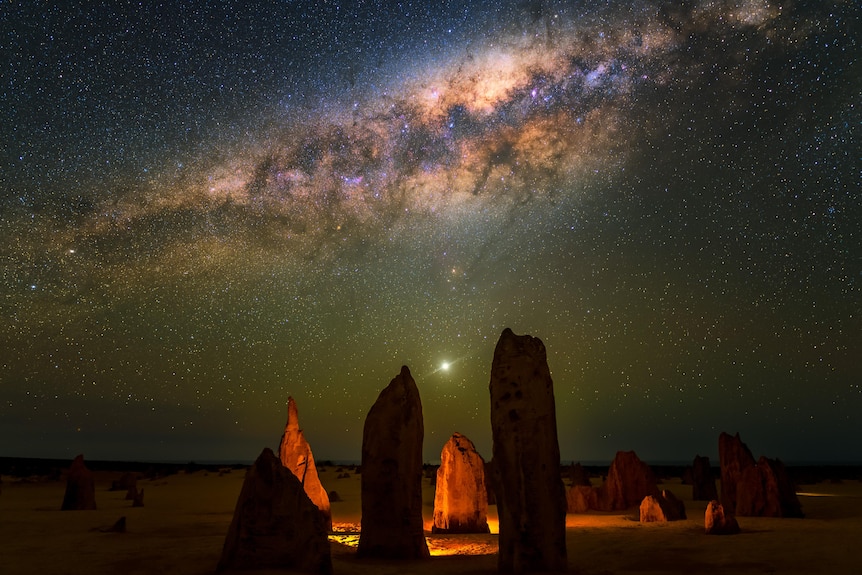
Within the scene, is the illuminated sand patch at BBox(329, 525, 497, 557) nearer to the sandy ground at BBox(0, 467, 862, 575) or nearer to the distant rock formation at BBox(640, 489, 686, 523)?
the sandy ground at BBox(0, 467, 862, 575)

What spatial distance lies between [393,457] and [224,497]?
26777 mm

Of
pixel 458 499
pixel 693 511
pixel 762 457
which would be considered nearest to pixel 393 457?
pixel 458 499

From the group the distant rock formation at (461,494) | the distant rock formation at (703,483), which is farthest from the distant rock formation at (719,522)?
the distant rock formation at (703,483)

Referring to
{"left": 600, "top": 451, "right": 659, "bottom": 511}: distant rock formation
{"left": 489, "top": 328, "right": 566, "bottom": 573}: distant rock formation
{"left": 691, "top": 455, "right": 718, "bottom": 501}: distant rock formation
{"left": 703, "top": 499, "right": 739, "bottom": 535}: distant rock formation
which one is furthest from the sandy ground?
{"left": 691, "top": 455, "right": 718, "bottom": 501}: distant rock formation

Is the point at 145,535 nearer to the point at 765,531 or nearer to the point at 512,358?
the point at 512,358

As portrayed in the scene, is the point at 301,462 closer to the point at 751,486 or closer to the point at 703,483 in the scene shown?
the point at 751,486

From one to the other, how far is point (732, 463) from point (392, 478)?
13.8 m

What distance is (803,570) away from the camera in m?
11.0

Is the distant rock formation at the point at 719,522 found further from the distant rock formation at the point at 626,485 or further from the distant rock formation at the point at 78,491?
the distant rock formation at the point at 78,491

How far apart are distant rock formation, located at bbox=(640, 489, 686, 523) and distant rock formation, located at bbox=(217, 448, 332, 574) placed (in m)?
13.9

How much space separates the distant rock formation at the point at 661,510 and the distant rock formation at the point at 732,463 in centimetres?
168

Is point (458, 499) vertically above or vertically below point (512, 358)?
below

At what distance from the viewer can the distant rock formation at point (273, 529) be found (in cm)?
1055

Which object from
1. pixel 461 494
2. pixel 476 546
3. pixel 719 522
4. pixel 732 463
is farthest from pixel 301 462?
pixel 732 463
